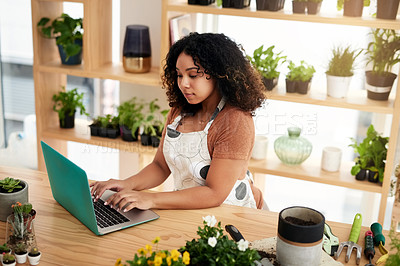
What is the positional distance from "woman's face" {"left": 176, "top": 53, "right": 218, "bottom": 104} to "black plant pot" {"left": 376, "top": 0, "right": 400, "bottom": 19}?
41.6 inches

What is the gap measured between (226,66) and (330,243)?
31.5 inches

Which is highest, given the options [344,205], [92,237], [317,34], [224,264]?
[317,34]

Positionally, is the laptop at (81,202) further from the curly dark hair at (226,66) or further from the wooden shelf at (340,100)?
the wooden shelf at (340,100)

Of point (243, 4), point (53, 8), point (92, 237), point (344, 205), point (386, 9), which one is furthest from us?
point (344, 205)

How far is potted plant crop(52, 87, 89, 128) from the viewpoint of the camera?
10.8 ft

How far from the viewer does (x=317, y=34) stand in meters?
3.10

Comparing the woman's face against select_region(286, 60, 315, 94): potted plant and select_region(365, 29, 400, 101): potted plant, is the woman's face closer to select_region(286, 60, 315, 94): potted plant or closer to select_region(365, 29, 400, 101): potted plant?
select_region(286, 60, 315, 94): potted plant

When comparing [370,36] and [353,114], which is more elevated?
[370,36]

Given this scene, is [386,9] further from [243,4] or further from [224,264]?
[224,264]

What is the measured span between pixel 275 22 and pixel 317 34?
267 millimetres

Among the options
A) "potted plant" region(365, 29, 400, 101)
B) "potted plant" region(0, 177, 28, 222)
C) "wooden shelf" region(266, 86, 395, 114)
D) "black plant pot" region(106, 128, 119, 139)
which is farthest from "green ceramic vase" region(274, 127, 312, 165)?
"potted plant" region(0, 177, 28, 222)

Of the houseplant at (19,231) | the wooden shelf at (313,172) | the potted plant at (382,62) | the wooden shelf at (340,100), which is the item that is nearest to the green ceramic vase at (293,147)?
the wooden shelf at (313,172)

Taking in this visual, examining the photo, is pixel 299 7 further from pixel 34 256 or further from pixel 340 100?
pixel 34 256

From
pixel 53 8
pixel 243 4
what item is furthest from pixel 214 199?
pixel 53 8
